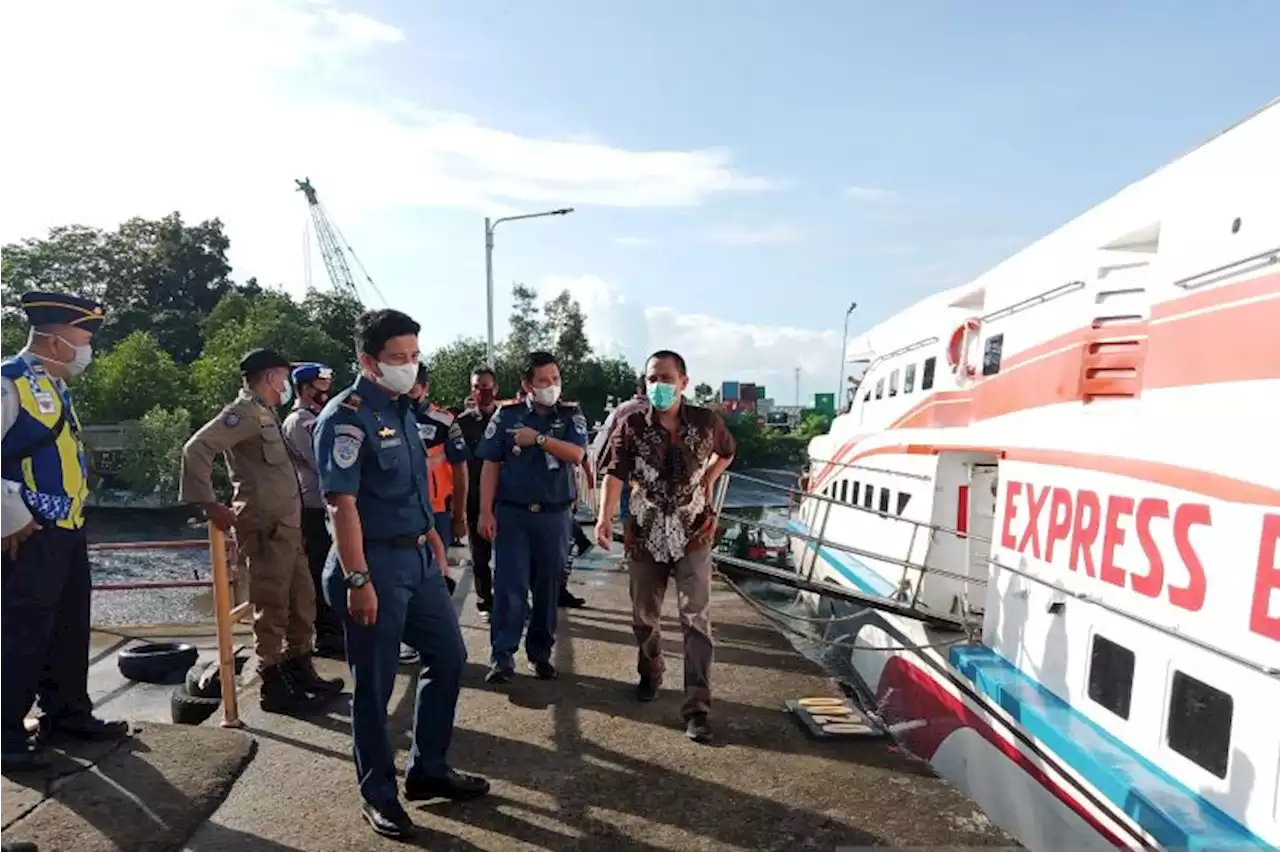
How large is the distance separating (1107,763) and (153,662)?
6.82 m

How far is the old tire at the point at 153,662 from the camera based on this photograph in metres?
6.93

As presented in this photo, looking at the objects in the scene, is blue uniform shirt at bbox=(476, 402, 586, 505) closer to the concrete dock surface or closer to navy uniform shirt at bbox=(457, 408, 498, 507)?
the concrete dock surface

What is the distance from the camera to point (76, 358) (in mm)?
3877

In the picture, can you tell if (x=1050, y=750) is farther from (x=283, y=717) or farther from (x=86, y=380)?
(x=86, y=380)

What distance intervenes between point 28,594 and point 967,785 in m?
5.31

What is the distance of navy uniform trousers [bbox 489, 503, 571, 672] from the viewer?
16.6 ft

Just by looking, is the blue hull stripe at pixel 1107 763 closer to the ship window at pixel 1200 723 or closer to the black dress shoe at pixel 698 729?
the ship window at pixel 1200 723

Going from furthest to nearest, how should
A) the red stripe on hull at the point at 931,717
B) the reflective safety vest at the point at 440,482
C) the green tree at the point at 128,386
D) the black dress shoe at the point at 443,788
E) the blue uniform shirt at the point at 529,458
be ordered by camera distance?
the green tree at the point at 128,386
the reflective safety vest at the point at 440,482
the blue uniform shirt at the point at 529,458
the red stripe on hull at the point at 931,717
the black dress shoe at the point at 443,788

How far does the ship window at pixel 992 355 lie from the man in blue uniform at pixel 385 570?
4380 millimetres

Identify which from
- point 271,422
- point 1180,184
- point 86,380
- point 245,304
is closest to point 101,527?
point 86,380

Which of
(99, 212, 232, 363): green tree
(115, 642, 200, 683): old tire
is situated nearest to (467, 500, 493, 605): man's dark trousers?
(115, 642, 200, 683): old tire

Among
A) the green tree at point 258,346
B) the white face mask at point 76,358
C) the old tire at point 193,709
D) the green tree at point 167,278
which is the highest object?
the green tree at point 167,278

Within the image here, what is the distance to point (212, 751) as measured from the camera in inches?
154

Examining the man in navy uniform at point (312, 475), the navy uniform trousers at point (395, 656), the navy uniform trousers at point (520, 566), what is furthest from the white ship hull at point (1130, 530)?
the man in navy uniform at point (312, 475)
